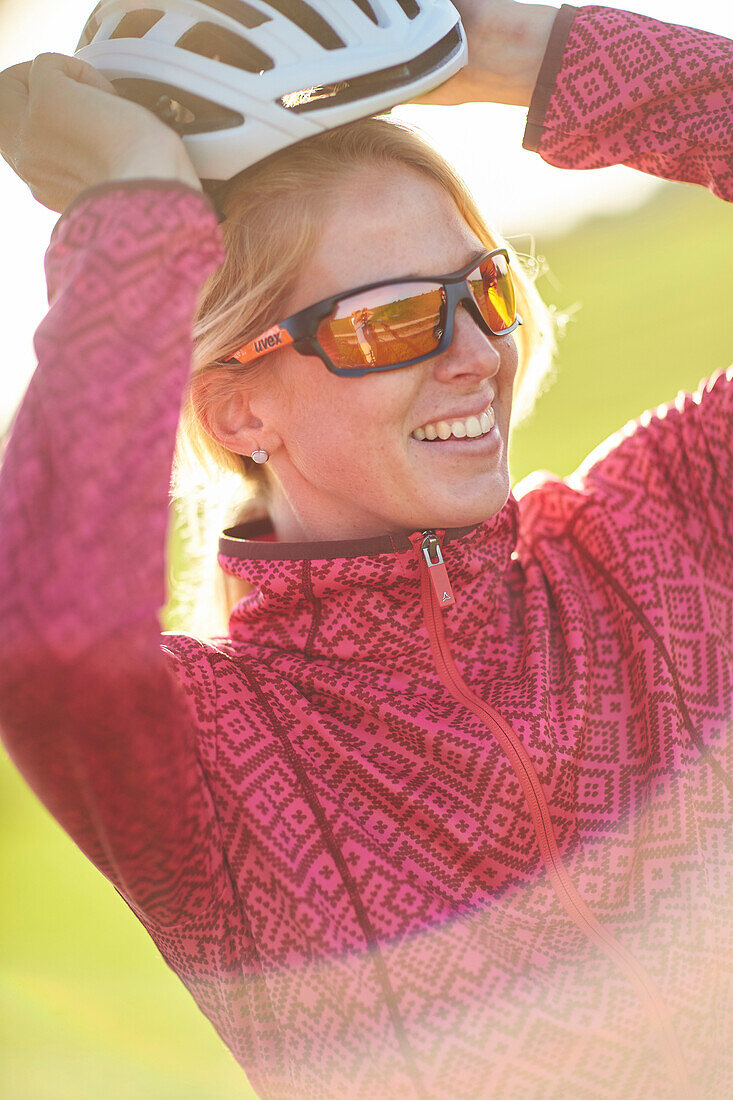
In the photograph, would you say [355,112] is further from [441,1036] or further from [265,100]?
[441,1036]

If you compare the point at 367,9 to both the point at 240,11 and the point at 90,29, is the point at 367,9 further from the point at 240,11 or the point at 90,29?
the point at 90,29

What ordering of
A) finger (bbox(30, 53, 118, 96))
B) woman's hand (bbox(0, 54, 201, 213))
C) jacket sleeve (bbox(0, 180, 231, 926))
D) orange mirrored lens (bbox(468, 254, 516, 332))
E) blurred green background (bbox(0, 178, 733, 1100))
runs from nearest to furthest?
jacket sleeve (bbox(0, 180, 231, 926)) → woman's hand (bbox(0, 54, 201, 213)) → finger (bbox(30, 53, 118, 96)) → orange mirrored lens (bbox(468, 254, 516, 332)) → blurred green background (bbox(0, 178, 733, 1100))

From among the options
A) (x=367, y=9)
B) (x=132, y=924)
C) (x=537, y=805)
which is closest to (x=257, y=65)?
(x=367, y=9)

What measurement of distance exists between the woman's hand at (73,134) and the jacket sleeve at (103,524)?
8 cm

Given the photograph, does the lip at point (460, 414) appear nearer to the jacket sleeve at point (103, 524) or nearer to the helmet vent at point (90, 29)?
the jacket sleeve at point (103, 524)

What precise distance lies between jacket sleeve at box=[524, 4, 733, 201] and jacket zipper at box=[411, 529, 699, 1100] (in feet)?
2.65

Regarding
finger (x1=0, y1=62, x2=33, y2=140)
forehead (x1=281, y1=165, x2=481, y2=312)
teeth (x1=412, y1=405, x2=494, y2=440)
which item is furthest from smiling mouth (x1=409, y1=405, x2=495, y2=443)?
finger (x1=0, y1=62, x2=33, y2=140)

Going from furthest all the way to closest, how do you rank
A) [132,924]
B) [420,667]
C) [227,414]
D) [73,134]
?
[132,924], [227,414], [420,667], [73,134]

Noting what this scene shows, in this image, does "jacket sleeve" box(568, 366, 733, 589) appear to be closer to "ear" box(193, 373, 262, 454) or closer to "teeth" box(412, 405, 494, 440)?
"teeth" box(412, 405, 494, 440)

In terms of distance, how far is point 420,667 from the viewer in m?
1.59

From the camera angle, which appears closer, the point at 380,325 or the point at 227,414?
the point at 380,325

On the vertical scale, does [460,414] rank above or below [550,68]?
below

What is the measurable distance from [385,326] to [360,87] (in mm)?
385

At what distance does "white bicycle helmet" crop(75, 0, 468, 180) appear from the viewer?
1.42 meters
